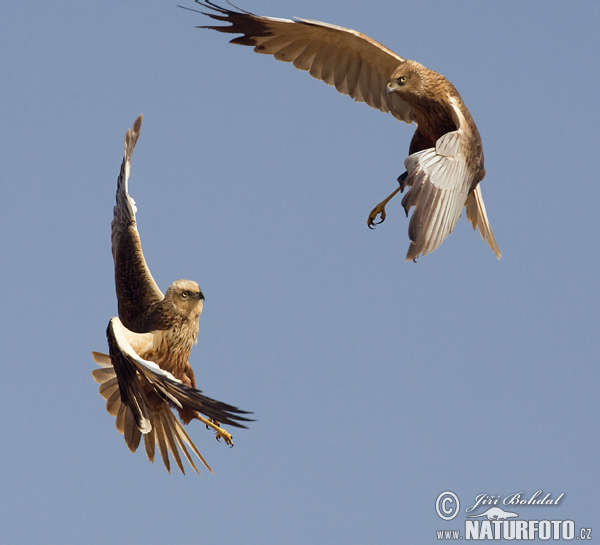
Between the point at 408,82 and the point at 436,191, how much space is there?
1459 millimetres

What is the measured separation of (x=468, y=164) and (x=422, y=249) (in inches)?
48.1

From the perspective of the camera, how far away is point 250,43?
12578mm

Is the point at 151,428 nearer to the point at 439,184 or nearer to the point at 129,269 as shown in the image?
the point at 129,269

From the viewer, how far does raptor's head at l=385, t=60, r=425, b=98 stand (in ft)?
36.2

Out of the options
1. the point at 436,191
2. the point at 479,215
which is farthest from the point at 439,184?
the point at 479,215

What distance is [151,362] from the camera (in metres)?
9.79

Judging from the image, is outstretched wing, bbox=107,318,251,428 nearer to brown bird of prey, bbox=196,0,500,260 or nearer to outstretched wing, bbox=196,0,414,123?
brown bird of prey, bbox=196,0,500,260

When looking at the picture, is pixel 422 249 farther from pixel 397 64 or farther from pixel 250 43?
pixel 250 43

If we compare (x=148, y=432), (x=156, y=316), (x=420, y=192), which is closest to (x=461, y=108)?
(x=420, y=192)

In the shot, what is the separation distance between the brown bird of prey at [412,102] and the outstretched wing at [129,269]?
206 centimetres

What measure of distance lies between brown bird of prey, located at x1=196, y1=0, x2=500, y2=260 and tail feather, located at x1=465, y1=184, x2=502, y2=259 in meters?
0.01

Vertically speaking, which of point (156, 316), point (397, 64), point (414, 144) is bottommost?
point (156, 316)

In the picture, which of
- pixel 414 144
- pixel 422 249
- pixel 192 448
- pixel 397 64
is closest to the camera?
pixel 422 249

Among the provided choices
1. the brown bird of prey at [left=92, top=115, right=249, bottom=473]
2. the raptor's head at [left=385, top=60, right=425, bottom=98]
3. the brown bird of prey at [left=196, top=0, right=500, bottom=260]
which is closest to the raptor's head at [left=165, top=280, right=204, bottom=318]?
the brown bird of prey at [left=92, top=115, right=249, bottom=473]
